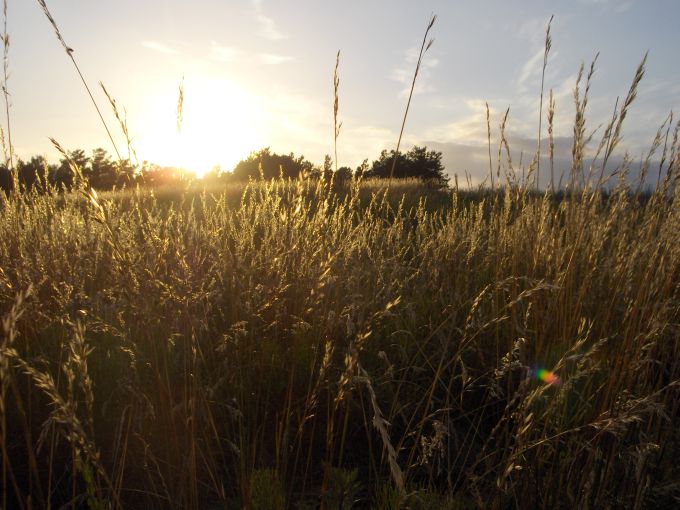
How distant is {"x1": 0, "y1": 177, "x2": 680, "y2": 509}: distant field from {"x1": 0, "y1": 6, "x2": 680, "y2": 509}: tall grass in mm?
14

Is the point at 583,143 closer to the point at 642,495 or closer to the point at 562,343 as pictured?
the point at 562,343

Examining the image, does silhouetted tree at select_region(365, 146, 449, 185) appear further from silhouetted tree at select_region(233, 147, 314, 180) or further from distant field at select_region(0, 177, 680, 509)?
distant field at select_region(0, 177, 680, 509)

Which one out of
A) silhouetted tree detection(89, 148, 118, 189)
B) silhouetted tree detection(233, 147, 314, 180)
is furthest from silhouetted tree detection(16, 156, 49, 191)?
silhouetted tree detection(233, 147, 314, 180)

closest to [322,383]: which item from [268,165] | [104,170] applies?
[104,170]

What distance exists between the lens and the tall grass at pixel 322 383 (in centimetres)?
156

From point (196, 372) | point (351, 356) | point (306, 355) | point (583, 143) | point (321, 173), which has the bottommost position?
point (306, 355)

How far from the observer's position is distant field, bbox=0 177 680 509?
1.55 metres

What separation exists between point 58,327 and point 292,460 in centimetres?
138

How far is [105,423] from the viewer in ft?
6.84

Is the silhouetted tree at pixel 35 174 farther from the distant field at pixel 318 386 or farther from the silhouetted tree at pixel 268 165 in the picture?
the silhouetted tree at pixel 268 165

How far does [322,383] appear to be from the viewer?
1.50 metres

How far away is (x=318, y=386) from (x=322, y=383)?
0.13 m

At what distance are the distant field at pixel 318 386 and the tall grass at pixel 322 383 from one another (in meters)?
0.01

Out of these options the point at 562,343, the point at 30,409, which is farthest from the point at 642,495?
the point at 30,409
